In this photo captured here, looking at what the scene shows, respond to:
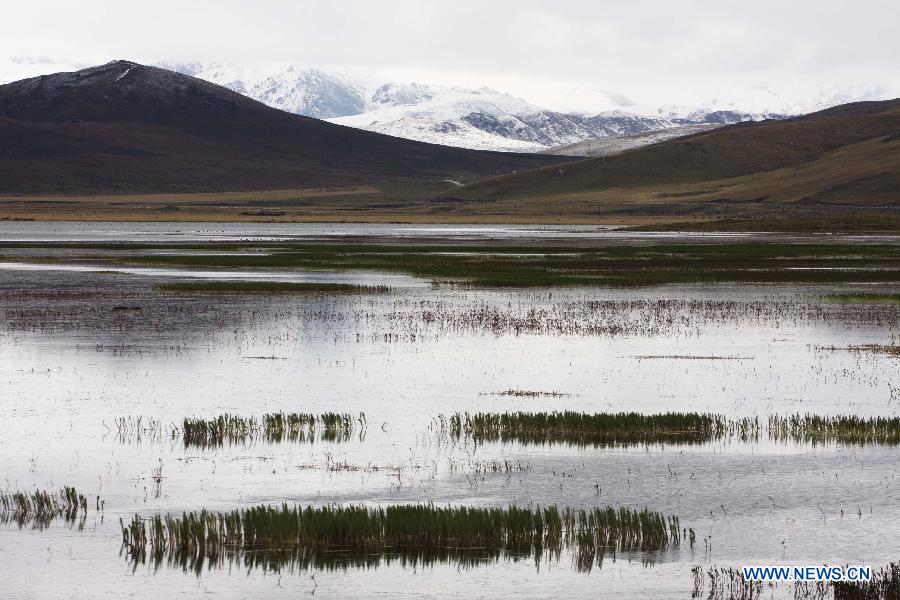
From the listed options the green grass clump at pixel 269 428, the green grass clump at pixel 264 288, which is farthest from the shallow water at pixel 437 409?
the green grass clump at pixel 264 288

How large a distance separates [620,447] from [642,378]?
27.5ft

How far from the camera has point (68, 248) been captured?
9012cm

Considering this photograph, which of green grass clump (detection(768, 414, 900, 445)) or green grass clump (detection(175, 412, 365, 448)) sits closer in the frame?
green grass clump (detection(175, 412, 365, 448))

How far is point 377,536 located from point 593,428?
8193 mm

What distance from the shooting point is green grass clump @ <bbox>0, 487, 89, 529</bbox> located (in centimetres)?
1772

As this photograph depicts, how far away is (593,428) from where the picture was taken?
24078 millimetres

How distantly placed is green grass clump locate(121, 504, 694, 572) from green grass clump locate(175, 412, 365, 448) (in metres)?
5.94

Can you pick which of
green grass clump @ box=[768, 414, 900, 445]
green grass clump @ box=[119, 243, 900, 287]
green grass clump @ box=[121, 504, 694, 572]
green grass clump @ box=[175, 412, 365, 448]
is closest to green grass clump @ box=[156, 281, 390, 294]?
green grass clump @ box=[119, 243, 900, 287]

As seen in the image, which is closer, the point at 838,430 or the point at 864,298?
the point at 838,430

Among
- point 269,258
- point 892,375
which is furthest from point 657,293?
point 269,258

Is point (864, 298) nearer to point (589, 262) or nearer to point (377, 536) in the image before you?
point (589, 262)

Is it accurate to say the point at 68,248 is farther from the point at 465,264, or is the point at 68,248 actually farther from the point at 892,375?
the point at 892,375

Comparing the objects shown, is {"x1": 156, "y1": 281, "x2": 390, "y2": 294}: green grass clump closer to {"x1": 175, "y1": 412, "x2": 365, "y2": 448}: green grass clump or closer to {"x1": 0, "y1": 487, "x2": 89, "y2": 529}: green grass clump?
{"x1": 175, "y1": 412, "x2": 365, "y2": 448}: green grass clump

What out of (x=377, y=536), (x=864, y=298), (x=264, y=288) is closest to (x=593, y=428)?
(x=377, y=536)
